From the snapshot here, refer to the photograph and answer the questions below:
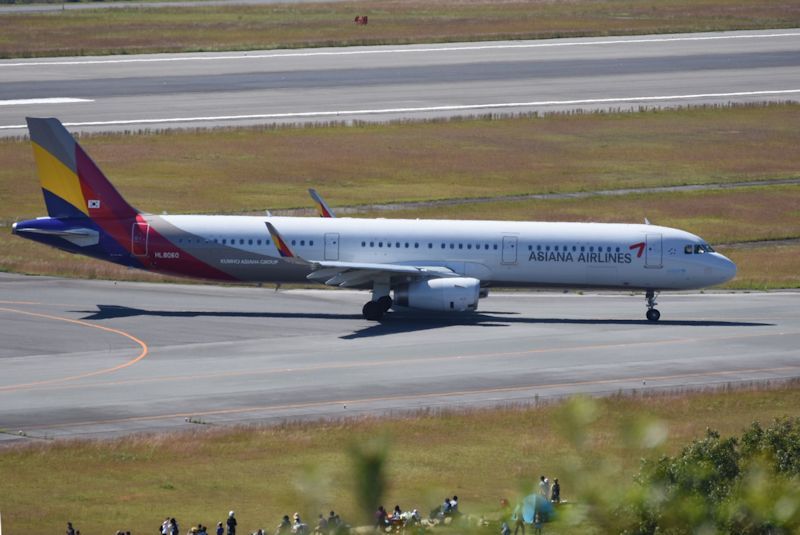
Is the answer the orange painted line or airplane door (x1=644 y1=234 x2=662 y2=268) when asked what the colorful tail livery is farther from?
airplane door (x1=644 y1=234 x2=662 y2=268)

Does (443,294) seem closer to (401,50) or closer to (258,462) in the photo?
(258,462)

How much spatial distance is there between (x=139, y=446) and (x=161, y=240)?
21.3m

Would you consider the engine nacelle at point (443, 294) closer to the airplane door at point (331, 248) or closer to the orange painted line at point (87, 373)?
the airplane door at point (331, 248)

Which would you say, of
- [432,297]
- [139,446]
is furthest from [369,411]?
[432,297]

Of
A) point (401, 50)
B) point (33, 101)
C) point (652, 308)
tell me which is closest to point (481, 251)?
point (652, 308)

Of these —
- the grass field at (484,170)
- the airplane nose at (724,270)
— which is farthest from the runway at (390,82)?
the airplane nose at (724,270)

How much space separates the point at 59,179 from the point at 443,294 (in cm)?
1891

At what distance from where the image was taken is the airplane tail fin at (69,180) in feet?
202

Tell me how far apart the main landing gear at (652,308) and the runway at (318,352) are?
0.53 metres

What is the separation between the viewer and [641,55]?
158 meters

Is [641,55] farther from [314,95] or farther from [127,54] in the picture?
[127,54]

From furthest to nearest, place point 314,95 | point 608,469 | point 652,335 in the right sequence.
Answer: point 314,95 < point 652,335 < point 608,469

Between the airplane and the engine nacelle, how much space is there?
2.48ft

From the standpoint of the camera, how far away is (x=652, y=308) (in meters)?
61.9
